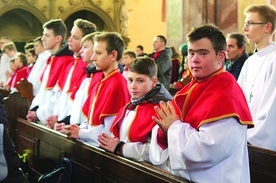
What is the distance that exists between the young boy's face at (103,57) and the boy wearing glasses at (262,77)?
47.3 inches

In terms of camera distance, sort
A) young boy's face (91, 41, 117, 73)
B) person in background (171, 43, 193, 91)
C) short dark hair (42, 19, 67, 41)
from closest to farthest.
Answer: young boy's face (91, 41, 117, 73) → short dark hair (42, 19, 67, 41) → person in background (171, 43, 193, 91)

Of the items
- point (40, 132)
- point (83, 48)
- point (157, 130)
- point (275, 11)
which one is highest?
point (275, 11)

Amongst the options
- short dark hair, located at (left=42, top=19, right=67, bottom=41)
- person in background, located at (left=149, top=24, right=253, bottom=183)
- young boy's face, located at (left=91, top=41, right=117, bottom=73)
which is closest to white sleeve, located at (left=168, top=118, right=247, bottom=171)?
person in background, located at (left=149, top=24, right=253, bottom=183)

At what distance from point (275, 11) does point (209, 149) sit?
2.13 metres

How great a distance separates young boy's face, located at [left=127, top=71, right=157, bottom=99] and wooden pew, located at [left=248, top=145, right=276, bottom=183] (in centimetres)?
90

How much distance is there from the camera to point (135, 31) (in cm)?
1562

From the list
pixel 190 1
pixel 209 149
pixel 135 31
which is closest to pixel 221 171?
pixel 209 149

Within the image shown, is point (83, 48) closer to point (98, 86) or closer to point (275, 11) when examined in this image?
point (98, 86)

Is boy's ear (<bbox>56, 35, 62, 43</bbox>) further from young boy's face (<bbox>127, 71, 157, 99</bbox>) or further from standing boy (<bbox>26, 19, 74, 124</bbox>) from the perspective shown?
young boy's face (<bbox>127, 71, 157, 99</bbox>)

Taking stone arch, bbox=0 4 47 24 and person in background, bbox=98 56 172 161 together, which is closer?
person in background, bbox=98 56 172 161

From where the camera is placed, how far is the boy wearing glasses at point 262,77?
3.83 meters

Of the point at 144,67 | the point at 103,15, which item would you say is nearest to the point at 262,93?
the point at 144,67

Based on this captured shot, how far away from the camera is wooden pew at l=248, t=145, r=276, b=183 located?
332 centimetres

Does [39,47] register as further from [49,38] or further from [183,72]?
[183,72]
